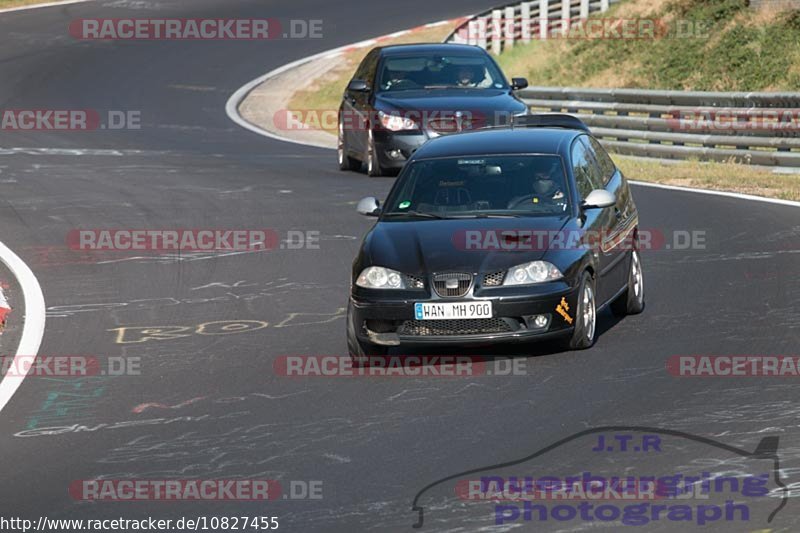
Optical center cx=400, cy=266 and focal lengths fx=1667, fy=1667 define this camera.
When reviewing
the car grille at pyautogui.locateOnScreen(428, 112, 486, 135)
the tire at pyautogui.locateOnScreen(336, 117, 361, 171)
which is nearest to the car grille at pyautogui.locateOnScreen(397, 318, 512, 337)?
the car grille at pyautogui.locateOnScreen(428, 112, 486, 135)

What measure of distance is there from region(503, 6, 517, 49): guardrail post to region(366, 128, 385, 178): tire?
19090 millimetres

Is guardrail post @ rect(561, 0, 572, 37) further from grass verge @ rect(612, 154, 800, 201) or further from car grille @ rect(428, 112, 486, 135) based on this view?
car grille @ rect(428, 112, 486, 135)

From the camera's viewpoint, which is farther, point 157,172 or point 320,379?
point 157,172

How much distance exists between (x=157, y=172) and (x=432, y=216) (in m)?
12.9

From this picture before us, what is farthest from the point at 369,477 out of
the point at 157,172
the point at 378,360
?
the point at 157,172

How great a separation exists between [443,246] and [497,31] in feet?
99.3

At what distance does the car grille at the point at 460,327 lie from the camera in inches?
442

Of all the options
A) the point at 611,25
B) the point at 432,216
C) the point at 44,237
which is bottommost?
the point at 611,25

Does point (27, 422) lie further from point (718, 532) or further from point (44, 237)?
point (44, 237)

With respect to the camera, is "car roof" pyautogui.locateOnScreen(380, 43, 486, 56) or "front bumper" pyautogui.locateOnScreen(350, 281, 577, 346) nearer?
"front bumper" pyautogui.locateOnScreen(350, 281, 577, 346)

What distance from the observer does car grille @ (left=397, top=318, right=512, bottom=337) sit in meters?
11.2

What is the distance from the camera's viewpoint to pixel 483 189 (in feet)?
40.9

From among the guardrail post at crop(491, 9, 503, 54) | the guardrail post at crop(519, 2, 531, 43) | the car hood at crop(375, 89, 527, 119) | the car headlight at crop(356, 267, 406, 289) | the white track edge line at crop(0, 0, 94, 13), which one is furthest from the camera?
the white track edge line at crop(0, 0, 94, 13)

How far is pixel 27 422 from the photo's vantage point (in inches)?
400
